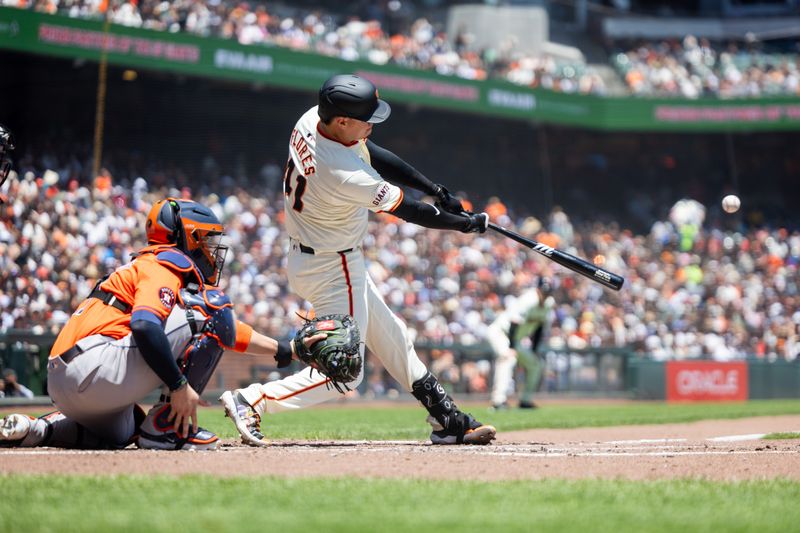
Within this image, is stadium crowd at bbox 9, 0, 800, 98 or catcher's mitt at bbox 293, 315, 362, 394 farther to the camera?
stadium crowd at bbox 9, 0, 800, 98

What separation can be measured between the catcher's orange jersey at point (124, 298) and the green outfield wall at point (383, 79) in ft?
47.7

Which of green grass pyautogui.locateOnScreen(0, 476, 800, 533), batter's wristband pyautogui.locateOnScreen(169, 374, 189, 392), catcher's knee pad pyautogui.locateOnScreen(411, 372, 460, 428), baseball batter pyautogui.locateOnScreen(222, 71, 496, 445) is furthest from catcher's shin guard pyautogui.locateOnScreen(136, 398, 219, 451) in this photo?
catcher's knee pad pyautogui.locateOnScreen(411, 372, 460, 428)

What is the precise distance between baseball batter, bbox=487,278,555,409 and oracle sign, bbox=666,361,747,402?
596 cm

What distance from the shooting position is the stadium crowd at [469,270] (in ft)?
50.7

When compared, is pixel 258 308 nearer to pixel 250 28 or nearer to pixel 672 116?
A: pixel 250 28

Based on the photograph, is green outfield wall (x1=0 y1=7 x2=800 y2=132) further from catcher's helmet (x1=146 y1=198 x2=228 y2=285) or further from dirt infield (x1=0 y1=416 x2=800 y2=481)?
dirt infield (x1=0 y1=416 x2=800 y2=481)

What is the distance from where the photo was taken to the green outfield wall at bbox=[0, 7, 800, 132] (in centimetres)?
1892

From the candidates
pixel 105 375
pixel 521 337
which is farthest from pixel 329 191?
pixel 521 337

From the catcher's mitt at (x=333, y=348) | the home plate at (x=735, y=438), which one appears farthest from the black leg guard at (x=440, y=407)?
the home plate at (x=735, y=438)

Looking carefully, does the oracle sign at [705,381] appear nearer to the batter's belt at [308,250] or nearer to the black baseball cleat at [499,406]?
the black baseball cleat at [499,406]

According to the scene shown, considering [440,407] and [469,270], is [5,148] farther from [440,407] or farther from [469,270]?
[469,270]

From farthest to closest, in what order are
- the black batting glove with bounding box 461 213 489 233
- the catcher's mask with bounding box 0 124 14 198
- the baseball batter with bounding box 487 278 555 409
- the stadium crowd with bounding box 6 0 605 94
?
the stadium crowd with bounding box 6 0 605 94 < the baseball batter with bounding box 487 278 555 409 < the catcher's mask with bounding box 0 124 14 198 < the black batting glove with bounding box 461 213 489 233

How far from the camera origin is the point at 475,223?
618cm

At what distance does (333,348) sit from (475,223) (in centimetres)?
117
